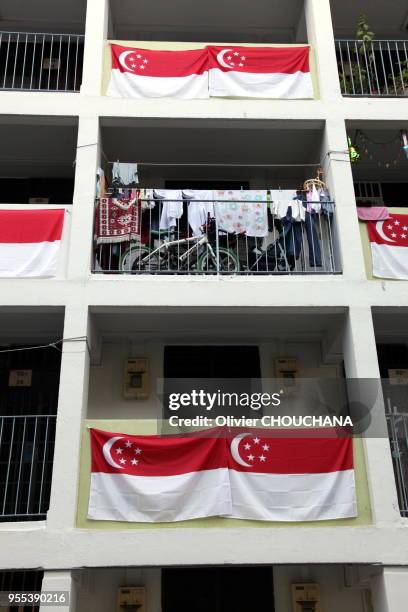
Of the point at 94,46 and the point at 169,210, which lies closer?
the point at 169,210

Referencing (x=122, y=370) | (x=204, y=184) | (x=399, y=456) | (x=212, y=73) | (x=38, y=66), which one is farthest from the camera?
(x=38, y=66)

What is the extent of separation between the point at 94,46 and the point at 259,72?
2901mm

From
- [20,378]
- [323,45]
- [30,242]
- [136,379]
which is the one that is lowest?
[136,379]

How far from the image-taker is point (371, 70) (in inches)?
468

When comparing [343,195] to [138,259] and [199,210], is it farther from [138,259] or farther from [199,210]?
[138,259]

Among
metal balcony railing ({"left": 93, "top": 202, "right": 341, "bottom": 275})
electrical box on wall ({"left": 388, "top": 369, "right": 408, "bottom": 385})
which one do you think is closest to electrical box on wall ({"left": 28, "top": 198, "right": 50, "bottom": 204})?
metal balcony railing ({"left": 93, "top": 202, "right": 341, "bottom": 275})

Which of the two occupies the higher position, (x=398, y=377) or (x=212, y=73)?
(x=212, y=73)

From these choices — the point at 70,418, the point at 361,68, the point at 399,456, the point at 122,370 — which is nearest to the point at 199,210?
the point at 122,370

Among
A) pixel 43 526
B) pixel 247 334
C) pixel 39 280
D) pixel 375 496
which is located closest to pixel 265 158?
pixel 247 334

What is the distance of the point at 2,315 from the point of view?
9.25m

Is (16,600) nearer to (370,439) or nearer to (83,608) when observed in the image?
(83,608)

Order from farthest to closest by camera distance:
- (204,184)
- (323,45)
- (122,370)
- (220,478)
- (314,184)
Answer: (204,184), (323,45), (122,370), (314,184), (220,478)

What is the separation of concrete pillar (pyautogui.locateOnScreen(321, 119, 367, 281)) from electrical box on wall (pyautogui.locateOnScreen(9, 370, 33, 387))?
214 inches

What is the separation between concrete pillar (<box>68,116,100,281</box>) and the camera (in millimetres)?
8742
